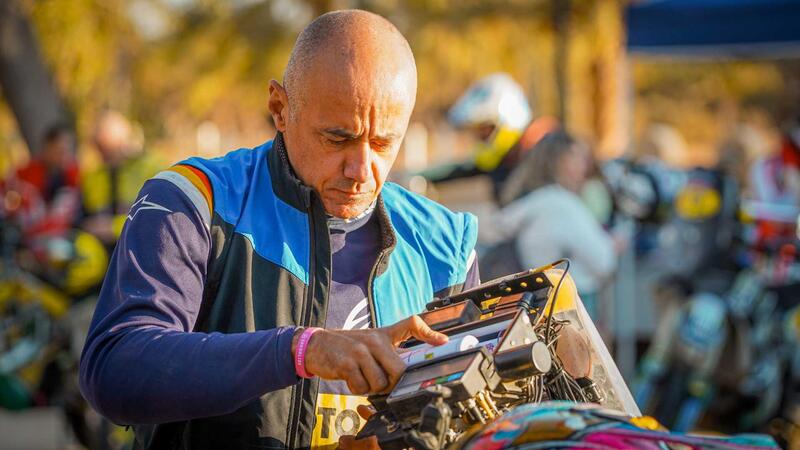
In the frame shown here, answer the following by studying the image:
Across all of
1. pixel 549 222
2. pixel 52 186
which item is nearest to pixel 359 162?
pixel 549 222

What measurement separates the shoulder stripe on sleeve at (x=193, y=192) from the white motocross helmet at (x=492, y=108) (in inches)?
215

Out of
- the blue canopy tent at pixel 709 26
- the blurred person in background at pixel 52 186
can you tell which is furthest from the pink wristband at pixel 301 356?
the blue canopy tent at pixel 709 26

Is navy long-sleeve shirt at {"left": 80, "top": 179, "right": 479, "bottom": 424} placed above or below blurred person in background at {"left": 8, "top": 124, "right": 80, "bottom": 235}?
above

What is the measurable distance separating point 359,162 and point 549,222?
14.3ft

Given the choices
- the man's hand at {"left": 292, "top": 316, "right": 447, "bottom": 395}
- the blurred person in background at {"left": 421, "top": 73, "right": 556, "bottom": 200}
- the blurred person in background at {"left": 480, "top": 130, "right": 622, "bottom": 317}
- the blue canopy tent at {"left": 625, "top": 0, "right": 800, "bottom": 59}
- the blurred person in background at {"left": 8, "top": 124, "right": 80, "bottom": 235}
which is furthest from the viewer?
the blue canopy tent at {"left": 625, "top": 0, "right": 800, "bottom": 59}

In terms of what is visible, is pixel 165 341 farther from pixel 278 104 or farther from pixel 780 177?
pixel 780 177

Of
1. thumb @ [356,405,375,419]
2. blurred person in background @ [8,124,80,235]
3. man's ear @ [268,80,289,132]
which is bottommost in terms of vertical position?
blurred person in background @ [8,124,80,235]

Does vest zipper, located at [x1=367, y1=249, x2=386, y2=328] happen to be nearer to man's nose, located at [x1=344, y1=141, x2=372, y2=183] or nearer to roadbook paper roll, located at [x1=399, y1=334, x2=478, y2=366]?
man's nose, located at [x1=344, y1=141, x2=372, y2=183]

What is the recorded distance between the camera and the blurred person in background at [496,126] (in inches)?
305

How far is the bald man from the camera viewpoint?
2219 millimetres

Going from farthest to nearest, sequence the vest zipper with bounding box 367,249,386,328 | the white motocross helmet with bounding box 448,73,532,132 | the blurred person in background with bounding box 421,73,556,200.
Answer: the white motocross helmet with bounding box 448,73,532,132
the blurred person in background with bounding box 421,73,556,200
the vest zipper with bounding box 367,249,386,328

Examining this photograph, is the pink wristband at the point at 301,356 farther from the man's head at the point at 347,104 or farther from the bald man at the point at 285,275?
the man's head at the point at 347,104

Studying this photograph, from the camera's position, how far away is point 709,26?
11.9m

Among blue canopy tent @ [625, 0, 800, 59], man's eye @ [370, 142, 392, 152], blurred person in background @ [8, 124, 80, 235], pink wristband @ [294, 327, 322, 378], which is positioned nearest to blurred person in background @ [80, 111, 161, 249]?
blurred person in background @ [8, 124, 80, 235]
